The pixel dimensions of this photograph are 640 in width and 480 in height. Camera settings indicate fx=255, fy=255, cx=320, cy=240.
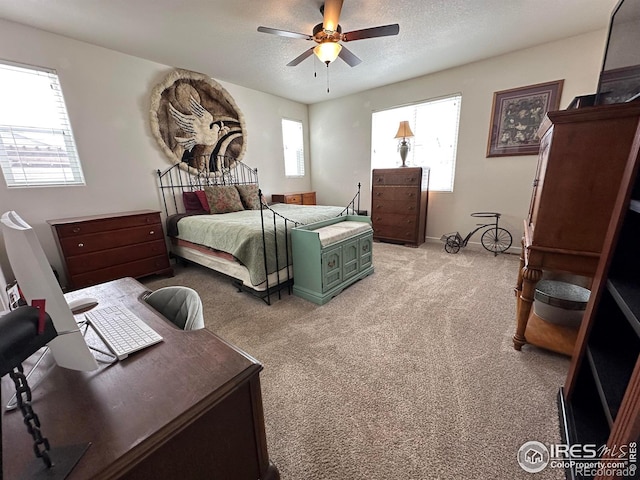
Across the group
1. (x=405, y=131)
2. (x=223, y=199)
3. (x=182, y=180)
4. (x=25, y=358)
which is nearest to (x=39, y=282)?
(x=25, y=358)

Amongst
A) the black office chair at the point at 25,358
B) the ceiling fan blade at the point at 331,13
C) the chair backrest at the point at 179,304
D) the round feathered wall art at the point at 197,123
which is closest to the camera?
the black office chair at the point at 25,358

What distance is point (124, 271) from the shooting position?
9.48ft

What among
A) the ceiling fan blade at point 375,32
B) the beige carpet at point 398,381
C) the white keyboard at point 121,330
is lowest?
the beige carpet at point 398,381

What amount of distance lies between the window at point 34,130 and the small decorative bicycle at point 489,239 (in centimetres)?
500

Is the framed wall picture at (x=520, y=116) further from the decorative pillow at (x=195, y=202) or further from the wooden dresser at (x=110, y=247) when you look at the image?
the wooden dresser at (x=110, y=247)

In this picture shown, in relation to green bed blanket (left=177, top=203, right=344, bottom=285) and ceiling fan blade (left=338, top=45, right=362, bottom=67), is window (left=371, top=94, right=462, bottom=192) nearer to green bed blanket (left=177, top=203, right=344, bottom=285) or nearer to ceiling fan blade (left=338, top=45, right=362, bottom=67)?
ceiling fan blade (left=338, top=45, right=362, bottom=67)

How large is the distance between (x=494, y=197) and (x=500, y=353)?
9.13 ft

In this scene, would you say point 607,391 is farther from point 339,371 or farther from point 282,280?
point 282,280

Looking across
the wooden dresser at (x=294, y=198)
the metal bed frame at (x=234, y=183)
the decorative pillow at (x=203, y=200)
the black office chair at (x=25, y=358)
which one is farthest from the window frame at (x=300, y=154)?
the black office chair at (x=25, y=358)

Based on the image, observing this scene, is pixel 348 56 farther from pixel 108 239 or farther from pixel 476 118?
pixel 108 239

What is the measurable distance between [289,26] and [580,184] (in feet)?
9.32

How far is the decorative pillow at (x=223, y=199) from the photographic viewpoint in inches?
140

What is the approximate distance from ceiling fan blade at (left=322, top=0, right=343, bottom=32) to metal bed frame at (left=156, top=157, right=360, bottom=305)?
1522mm

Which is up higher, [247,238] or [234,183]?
[234,183]
